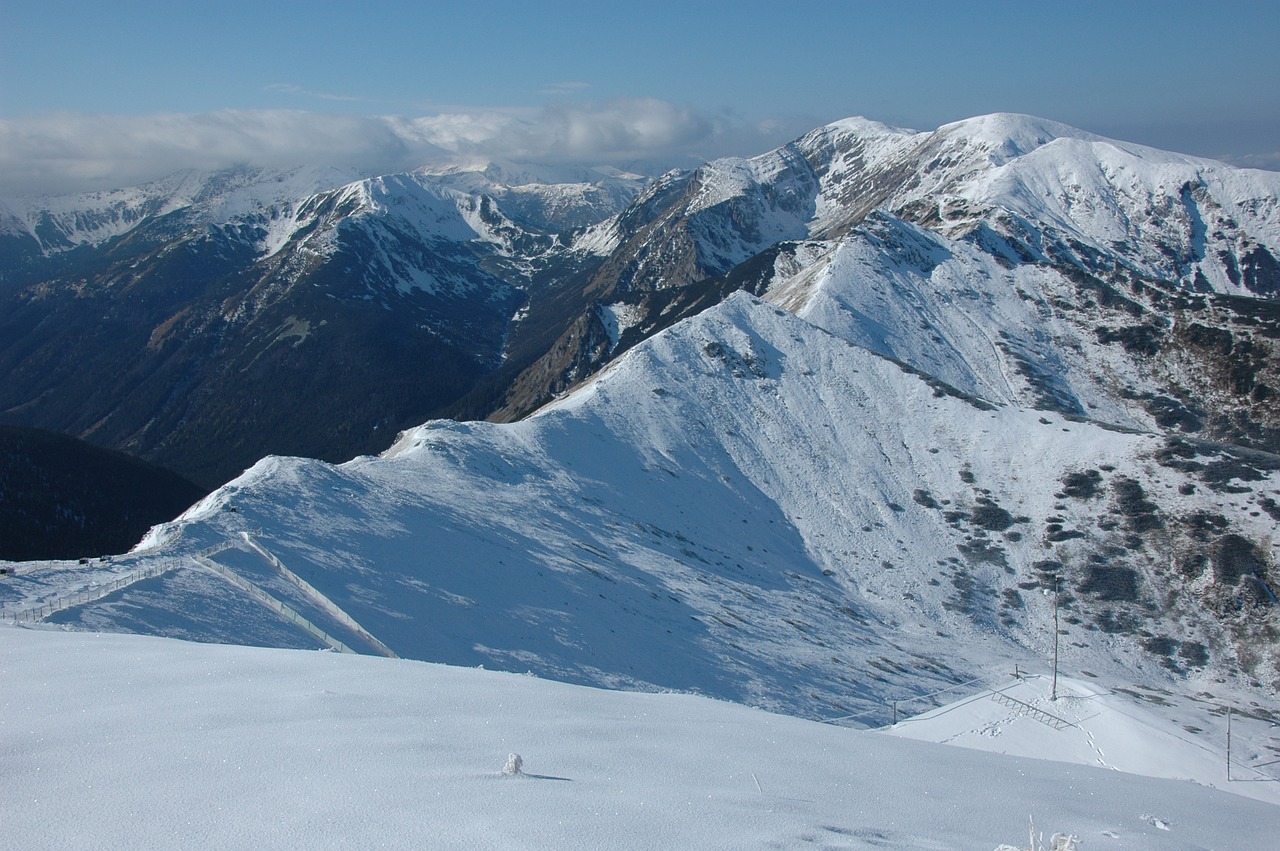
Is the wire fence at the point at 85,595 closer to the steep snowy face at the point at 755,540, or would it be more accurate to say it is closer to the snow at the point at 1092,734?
the steep snowy face at the point at 755,540

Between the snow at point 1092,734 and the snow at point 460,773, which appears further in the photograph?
the snow at point 1092,734

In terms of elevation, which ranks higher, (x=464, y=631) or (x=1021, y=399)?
(x=1021, y=399)

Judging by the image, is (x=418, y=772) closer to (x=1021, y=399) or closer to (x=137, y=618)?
(x=137, y=618)

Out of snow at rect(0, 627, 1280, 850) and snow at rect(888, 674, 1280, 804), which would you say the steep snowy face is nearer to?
snow at rect(888, 674, 1280, 804)

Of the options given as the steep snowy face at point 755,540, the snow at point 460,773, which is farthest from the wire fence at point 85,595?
the snow at point 460,773

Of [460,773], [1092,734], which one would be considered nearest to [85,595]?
[460,773]

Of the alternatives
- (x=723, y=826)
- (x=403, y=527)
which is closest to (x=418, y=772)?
(x=723, y=826)
